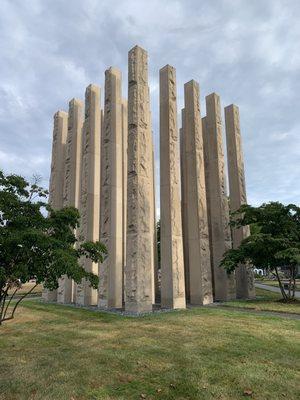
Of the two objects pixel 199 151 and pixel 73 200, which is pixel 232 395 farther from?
pixel 73 200

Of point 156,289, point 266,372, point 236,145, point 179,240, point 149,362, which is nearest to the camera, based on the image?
point 266,372

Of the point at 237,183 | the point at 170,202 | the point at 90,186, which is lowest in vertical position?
the point at 170,202

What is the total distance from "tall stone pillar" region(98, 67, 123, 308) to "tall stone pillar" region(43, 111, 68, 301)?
7059 millimetres

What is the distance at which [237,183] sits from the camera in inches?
923

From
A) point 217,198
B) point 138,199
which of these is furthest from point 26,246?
point 217,198

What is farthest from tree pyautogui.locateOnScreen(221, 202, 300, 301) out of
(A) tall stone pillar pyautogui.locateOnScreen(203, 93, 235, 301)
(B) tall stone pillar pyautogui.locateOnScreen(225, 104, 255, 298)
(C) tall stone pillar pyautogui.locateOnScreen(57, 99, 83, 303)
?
(C) tall stone pillar pyautogui.locateOnScreen(57, 99, 83, 303)

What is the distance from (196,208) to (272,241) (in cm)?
459

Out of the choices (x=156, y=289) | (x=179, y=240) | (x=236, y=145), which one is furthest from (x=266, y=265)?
(x=236, y=145)

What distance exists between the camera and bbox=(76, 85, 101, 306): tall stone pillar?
19.6 meters

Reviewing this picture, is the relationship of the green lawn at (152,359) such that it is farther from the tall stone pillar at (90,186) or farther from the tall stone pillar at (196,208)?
the tall stone pillar at (90,186)

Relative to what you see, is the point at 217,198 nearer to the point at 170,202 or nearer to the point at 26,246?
the point at 170,202

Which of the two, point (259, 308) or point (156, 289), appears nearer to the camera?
point (259, 308)

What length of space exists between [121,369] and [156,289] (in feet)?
51.1

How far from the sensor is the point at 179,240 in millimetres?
17438
